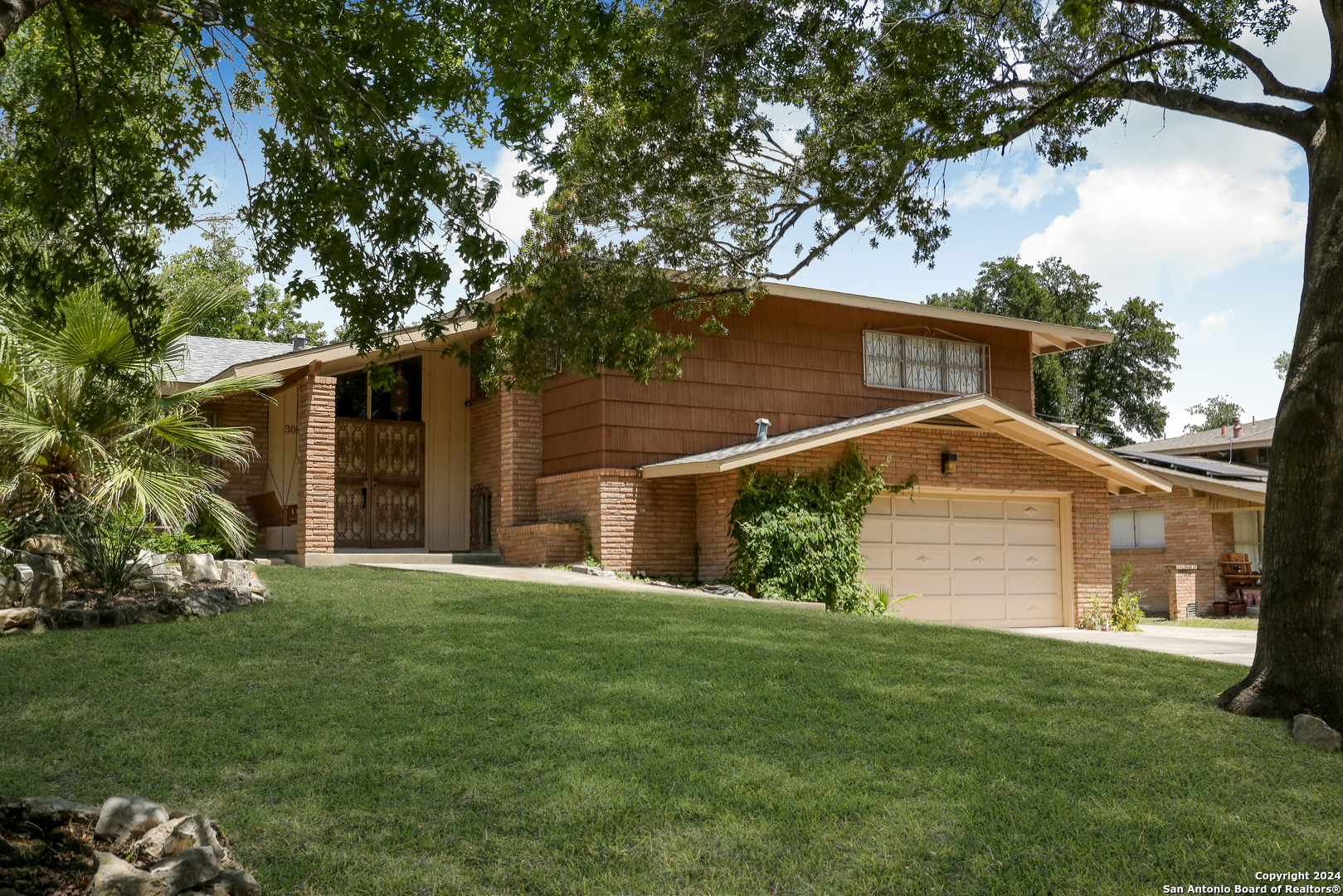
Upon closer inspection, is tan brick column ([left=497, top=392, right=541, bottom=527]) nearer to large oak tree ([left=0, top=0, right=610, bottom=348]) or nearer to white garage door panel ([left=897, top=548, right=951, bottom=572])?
white garage door panel ([left=897, top=548, right=951, bottom=572])

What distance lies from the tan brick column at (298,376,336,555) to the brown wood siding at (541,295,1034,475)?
3558 millimetres

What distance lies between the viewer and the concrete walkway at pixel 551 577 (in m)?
12.1

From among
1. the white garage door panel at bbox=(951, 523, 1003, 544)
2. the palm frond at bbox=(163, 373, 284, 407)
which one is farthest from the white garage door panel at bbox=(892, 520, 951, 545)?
the palm frond at bbox=(163, 373, 284, 407)

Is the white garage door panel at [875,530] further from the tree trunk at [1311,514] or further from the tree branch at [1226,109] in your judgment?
the tree trunk at [1311,514]

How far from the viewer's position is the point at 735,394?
649 inches

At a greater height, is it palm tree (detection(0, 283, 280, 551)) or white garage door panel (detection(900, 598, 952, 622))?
palm tree (detection(0, 283, 280, 551))

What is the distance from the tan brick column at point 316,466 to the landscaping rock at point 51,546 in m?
5.18

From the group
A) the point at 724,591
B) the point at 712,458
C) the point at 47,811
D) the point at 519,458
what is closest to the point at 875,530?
the point at 712,458

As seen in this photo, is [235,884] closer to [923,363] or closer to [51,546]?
[51,546]

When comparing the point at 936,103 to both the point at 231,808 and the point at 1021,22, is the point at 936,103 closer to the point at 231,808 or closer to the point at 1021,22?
the point at 1021,22

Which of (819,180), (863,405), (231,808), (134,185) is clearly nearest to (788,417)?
(863,405)

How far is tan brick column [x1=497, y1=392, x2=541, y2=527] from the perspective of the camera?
16.5 metres

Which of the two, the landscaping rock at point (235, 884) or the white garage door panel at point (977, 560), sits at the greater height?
the white garage door panel at point (977, 560)

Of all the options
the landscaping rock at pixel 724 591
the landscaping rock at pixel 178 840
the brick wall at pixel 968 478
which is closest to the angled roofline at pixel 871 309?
the brick wall at pixel 968 478
